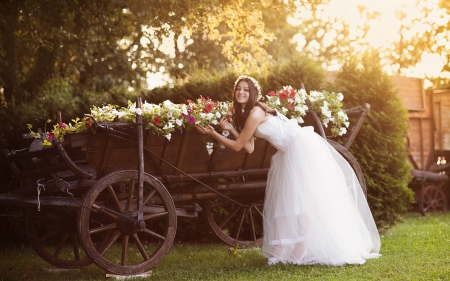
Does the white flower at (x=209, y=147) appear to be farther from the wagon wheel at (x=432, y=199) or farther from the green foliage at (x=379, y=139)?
the wagon wheel at (x=432, y=199)

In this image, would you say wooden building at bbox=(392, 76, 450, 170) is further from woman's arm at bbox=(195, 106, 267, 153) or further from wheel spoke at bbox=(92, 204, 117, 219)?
wheel spoke at bbox=(92, 204, 117, 219)

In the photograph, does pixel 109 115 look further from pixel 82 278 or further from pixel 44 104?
pixel 44 104

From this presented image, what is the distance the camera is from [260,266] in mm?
6184

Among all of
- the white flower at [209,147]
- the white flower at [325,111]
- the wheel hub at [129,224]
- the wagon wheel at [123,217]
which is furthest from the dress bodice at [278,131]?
the wheel hub at [129,224]

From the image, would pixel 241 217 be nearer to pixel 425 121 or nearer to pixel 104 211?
pixel 104 211

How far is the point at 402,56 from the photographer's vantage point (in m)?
22.2

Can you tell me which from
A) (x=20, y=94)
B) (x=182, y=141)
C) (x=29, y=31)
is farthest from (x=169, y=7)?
(x=20, y=94)

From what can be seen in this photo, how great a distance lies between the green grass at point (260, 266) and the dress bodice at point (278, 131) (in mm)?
1359

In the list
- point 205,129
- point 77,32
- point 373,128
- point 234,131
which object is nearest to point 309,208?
point 234,131

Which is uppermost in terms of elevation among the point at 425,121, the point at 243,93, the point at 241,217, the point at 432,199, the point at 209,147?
the point at 243,93

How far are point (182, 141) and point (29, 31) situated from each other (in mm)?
3840

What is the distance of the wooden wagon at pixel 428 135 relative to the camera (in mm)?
12305

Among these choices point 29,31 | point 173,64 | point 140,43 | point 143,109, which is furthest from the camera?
point 173,64

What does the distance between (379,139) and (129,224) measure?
467cm
